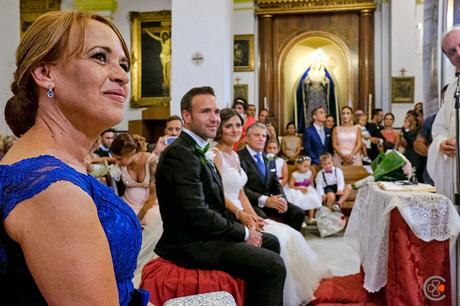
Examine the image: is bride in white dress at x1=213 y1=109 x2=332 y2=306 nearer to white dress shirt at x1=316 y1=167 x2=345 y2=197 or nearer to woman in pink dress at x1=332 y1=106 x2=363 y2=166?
white dress shirt at x1=316 y1=167 x2=345 y2=197

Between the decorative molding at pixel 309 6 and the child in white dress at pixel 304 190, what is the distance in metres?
6.30

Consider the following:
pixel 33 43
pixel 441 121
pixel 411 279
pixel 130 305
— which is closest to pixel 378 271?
pixel 411 279

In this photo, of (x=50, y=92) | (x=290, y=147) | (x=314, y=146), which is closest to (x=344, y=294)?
(x=50, y=92)

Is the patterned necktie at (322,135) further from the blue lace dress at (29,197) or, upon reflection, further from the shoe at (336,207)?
the blue lace dress at (29,197)

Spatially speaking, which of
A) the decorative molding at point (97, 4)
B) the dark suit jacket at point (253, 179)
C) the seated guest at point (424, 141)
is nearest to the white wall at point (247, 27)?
the decorative molding at point (97, 4)

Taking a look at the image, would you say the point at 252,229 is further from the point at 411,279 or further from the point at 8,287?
the point at 8,287

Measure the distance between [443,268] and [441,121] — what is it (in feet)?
3.29

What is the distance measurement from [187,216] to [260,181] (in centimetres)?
176

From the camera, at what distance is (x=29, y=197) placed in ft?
2.77

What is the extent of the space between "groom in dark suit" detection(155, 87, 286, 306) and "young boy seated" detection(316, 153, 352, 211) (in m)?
4.14

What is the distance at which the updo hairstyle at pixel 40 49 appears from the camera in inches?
39.6

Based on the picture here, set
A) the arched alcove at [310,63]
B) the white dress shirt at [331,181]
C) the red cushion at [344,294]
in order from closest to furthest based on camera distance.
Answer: the red cushion at [344,294] → the white dress shirt at [331,181] → the arched alcove at [310,63]

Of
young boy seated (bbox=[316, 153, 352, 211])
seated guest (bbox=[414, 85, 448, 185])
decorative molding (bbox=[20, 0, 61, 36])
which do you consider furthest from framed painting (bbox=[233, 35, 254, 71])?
seated guest (bbox=[414, 85, 448, 185])

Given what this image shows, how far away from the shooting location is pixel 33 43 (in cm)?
102
